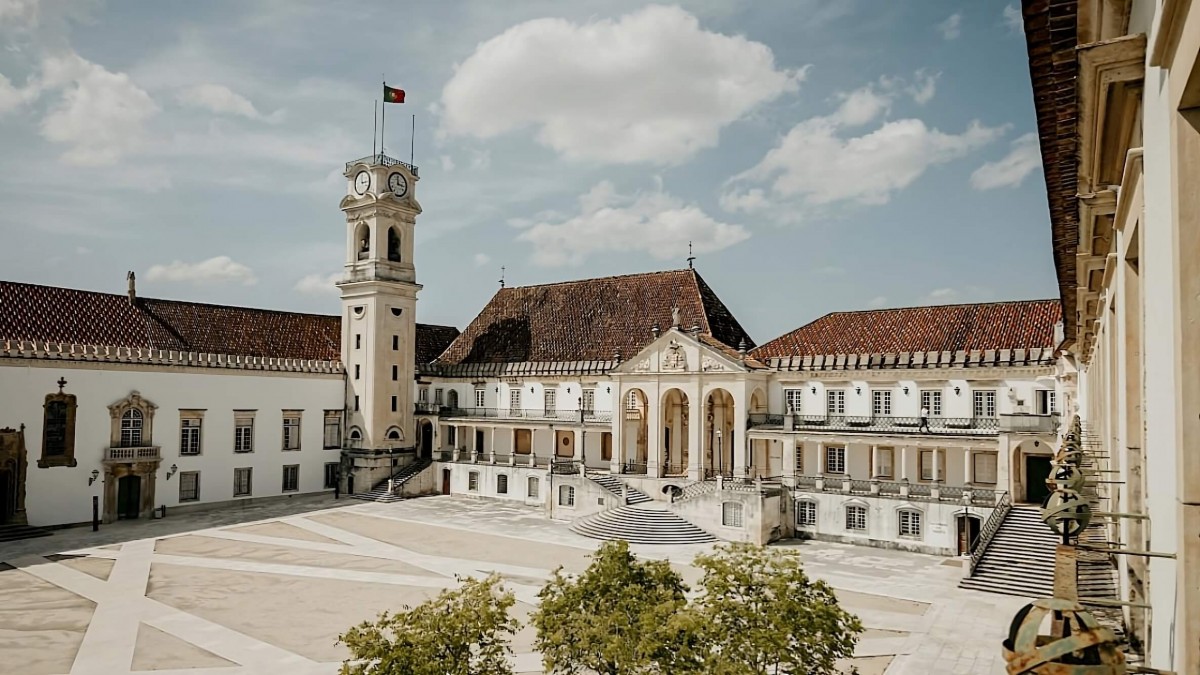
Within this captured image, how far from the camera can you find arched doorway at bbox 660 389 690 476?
47.5 meters

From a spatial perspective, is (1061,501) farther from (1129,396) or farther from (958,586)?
(958,586)

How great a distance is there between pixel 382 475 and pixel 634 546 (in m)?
22.6

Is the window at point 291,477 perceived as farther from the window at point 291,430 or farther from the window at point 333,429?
the window at point 333,429

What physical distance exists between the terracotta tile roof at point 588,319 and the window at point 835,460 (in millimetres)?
9629

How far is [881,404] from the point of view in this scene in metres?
40.3

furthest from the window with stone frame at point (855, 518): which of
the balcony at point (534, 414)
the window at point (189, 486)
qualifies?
the window at point (189, 486)

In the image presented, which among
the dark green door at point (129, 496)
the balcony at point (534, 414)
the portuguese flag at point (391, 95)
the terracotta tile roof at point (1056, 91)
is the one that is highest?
the portuguese flag at point (391, 95)

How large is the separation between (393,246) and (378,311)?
4849 millimetres

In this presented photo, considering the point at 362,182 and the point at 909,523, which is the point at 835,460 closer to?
the point at 909,523

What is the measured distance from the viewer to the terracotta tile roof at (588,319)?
166ft

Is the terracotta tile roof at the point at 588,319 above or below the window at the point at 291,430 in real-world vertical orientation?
above

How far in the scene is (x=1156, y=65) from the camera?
3547 mm

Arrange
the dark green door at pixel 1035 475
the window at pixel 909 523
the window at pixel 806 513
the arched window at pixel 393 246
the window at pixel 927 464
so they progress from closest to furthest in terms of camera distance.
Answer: the window at pixel 909 523 → the dark green door at pixel 1035 475 → the window at pixel 806 513 → the window at pixel 927 464 → the arched window at pixel 393 246

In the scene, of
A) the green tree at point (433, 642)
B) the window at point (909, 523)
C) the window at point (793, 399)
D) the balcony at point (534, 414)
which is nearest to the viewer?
the green tree at point (433, 642)
